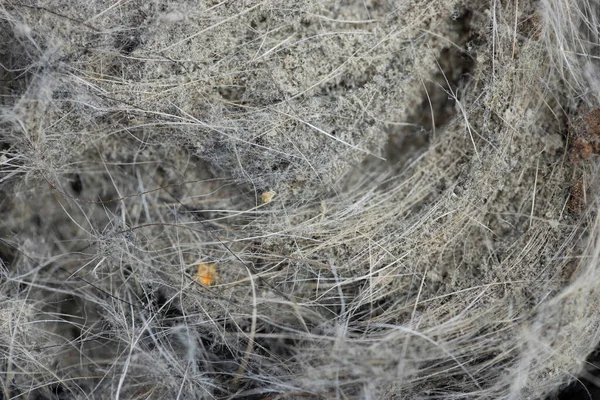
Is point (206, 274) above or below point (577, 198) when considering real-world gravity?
below

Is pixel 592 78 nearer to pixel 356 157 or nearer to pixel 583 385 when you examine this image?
pixel 356 157

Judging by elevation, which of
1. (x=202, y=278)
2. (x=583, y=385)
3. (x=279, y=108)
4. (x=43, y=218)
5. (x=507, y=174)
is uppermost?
(x=279, y=108)

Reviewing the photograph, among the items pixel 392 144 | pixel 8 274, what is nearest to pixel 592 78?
pixel 392 144

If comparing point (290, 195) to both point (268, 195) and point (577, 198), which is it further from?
point (577, 198)

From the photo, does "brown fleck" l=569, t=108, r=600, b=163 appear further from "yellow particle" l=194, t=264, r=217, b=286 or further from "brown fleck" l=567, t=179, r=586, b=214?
"yellow particle" l=194, t=264, r=217, b=286

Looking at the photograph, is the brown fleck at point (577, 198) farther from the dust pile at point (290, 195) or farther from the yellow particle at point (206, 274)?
the yellow particle at point (206, 274)

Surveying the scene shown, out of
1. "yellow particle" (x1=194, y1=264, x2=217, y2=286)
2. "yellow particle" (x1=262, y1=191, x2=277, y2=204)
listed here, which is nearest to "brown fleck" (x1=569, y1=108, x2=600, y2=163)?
"yellow particle" (x1=262, y1=191, x2=277, y2=204)

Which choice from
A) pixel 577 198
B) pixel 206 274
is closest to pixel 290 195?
pixel 206 274
